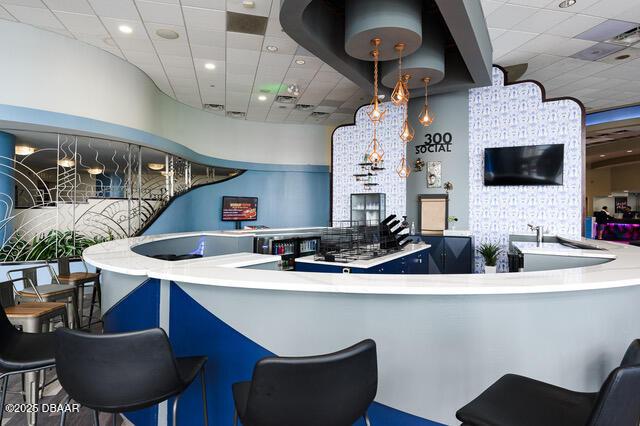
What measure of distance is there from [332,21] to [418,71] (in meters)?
1.47

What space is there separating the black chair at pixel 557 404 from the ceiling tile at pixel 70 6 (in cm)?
616

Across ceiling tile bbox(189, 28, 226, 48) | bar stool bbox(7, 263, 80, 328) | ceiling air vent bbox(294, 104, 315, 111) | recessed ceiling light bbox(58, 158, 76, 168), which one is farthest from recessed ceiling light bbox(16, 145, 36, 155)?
ceiling air vent bbox(294, 104, 315, 111)

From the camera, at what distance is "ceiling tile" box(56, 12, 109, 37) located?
507 centimetres

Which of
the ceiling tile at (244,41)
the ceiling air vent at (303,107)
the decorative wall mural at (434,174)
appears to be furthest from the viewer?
the ceiling air vent at (303,107)

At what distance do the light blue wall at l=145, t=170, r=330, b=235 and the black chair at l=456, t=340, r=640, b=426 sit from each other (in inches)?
362

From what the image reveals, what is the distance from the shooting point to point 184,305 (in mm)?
1935

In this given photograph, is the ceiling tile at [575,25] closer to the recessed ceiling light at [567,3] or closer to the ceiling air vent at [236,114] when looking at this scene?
the recessed ceiling light at [567,3]

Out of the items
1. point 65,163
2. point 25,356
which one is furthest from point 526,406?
point 65,163

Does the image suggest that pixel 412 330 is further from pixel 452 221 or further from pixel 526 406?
pixel 452 221

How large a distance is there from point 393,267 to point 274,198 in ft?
23.9

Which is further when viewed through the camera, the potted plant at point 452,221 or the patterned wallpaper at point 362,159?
the patterned wallpaper at point 362,159

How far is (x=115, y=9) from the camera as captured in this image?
15.8 ft

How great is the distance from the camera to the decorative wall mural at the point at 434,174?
7117 millimetres

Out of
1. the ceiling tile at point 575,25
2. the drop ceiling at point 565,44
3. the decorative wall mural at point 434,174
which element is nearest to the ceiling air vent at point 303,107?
the decorative wall mural at point 434,174
